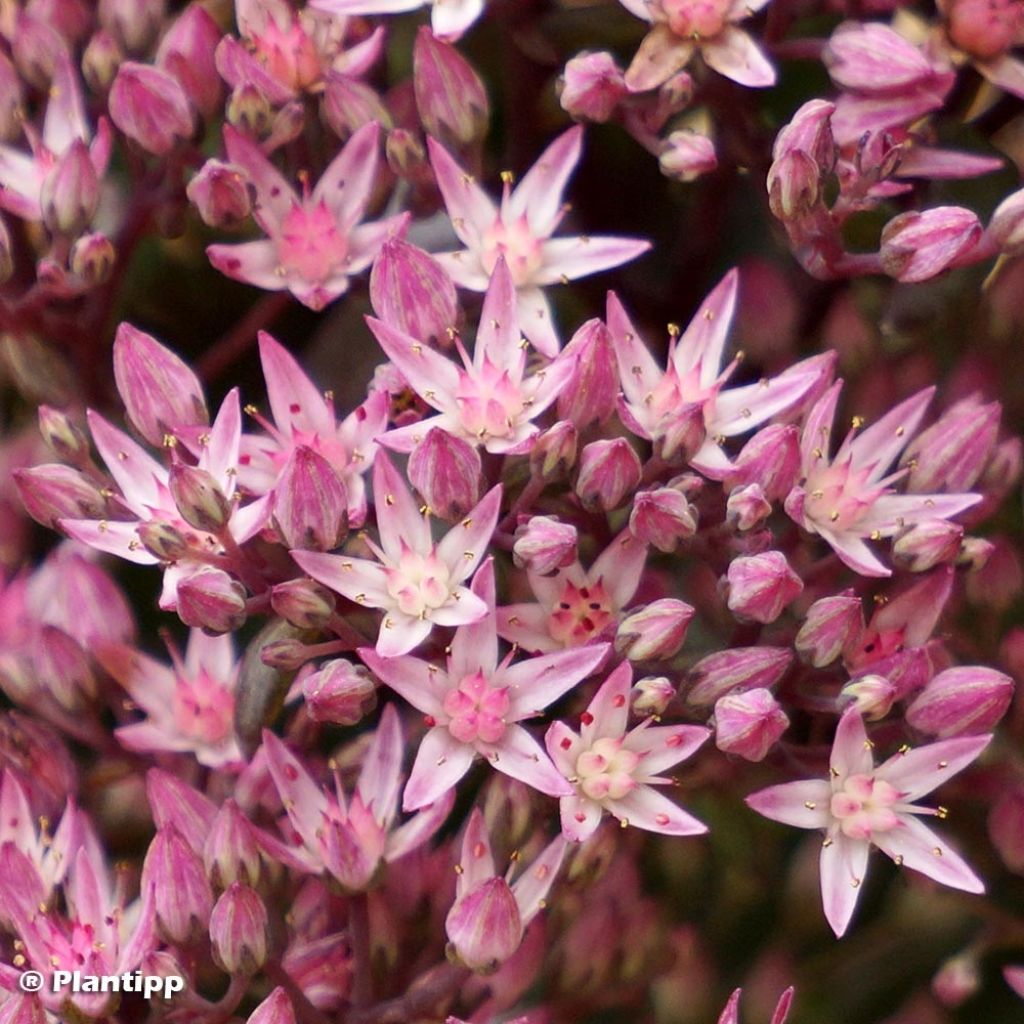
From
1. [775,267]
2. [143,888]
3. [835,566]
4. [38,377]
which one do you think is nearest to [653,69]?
[775,267]

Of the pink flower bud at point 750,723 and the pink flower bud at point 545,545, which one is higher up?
the pink flower bud at point 545,545

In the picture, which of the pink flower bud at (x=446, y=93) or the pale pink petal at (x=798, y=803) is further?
the pink flower bud at (x=446, y=93)

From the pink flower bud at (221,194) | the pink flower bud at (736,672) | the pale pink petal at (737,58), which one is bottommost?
the pink flower bud at (736,672)

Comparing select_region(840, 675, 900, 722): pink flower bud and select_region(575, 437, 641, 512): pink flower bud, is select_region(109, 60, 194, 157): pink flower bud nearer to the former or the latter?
select_region(575, 437, 641, 512): pink flower bud

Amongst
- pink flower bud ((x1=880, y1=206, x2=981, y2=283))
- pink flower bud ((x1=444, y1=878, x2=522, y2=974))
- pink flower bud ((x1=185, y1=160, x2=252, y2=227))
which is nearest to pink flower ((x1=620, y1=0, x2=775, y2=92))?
pink flower bud ((x1=880, y1=206, x2=981, y2=283))

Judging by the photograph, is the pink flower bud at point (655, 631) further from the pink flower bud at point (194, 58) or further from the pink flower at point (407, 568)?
the pink flower bud at point (194, 58)

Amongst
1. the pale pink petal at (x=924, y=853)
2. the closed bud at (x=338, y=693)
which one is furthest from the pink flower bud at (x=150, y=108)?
the pale pink petal at (x=924, y=853)
